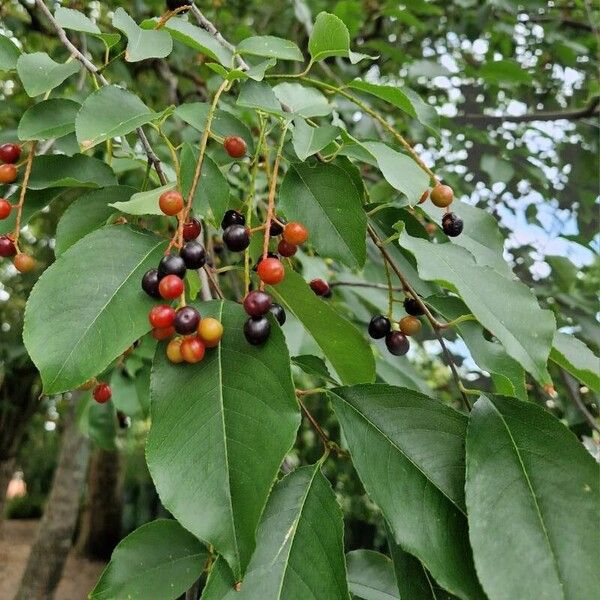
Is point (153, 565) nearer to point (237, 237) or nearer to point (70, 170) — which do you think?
point (237, 237)

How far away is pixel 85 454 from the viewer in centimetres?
426

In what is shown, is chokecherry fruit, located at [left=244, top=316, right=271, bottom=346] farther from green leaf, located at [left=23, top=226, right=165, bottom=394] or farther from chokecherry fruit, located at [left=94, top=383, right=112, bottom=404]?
chokecherry fruit, located at [left=94, top=383, right=112, bottom=404]

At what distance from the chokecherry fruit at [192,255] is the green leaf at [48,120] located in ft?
1.01

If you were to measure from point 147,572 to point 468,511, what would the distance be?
0.45 m

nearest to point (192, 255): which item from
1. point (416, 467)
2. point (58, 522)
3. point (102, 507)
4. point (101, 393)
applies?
point (416, 467)

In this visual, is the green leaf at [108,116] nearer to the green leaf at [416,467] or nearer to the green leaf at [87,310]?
the green leaf at [87,310]

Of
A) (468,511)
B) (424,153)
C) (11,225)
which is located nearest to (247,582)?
(468,511)

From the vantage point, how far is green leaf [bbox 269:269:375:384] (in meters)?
0.83

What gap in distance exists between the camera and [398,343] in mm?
908

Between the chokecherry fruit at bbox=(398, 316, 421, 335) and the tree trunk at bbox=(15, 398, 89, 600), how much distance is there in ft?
12.1

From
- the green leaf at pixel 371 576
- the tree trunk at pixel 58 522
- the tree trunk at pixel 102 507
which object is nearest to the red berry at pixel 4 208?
the green leaf at pixel 371 576

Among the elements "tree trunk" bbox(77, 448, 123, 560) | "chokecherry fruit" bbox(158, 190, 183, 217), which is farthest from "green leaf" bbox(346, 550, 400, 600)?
"tree trunk" bbox(77, 448, 123, 560)

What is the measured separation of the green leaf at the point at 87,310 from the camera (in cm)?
67

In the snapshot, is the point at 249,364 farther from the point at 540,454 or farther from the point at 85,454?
the point at 85,454
